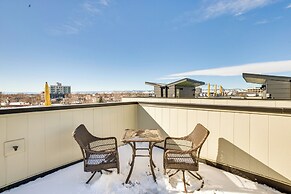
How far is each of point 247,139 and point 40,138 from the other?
11.6 ft

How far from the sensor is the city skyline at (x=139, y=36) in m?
7.57

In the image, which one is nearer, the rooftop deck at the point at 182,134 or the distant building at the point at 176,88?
the rooftop deck at the point at 182,134

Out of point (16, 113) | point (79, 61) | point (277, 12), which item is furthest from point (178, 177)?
point (79, 61)

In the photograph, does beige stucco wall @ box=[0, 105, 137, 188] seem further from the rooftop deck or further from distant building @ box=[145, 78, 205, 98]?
distant building @ box=[145, 78, 205, 98]

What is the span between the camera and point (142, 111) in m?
4.62

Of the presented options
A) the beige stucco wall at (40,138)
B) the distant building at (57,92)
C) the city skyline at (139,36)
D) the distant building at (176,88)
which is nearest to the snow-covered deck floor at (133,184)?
the beige stucco wall at (40,138)

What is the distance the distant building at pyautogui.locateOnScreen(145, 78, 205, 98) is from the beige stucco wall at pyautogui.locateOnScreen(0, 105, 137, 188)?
7278mm

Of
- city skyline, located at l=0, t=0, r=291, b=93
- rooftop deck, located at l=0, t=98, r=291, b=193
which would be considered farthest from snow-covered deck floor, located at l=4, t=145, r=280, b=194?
city skyline, located at l=0, t=0, r=291, b=93

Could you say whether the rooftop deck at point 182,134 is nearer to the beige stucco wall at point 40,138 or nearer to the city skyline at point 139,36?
the beige stucco wall at point 40,138

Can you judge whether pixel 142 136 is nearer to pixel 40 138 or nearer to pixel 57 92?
pixel 40 138

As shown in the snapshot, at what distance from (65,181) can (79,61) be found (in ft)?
40.6

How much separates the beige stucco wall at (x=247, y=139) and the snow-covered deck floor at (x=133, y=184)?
0.83 ft

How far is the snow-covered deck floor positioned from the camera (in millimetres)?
2322

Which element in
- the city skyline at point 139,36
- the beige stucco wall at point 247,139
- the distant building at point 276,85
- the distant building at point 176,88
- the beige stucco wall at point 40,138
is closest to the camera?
the beige stucco wall at point 247,139
